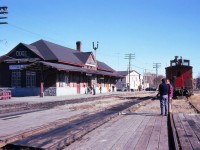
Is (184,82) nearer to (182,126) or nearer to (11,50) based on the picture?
(182,126)

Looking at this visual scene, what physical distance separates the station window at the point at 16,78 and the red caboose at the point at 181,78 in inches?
802

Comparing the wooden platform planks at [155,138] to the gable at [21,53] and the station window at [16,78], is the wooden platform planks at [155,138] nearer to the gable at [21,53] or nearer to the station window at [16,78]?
the gable at [21,53]

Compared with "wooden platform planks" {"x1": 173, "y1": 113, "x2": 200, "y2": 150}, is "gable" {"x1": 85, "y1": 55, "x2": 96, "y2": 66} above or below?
above

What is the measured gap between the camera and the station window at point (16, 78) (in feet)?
132

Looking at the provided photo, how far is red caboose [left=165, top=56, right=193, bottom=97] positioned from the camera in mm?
29708

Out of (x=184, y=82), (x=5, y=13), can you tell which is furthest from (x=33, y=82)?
(x=184, y=82)

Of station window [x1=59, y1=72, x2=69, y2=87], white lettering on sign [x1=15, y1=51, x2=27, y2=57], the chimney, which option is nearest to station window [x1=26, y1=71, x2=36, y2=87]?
white lettering on sign [x1=15, y1=51, x2=27, y2=57]

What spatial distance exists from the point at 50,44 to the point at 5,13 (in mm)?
16977

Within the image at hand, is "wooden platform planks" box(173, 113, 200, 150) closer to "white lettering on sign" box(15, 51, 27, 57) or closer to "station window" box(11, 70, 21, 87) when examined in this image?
"station window" box(11, 70, 21, 87)

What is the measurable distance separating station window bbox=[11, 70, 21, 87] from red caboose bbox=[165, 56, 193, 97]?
20370 millimetres

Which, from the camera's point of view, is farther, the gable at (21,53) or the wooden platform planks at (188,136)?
the gable at (21,53)

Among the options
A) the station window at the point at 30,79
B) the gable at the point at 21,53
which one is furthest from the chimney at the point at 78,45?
the station window at the point at 30,79

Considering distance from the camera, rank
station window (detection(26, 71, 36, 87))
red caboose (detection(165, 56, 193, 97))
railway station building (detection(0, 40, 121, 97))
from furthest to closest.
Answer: station window (detection(26, 71, 36, 87)) → railway station building (detection(0, 40, 121, 97)) → red caboose (detection(165, 56, 193, 97))

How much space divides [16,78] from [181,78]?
73.0 feet
